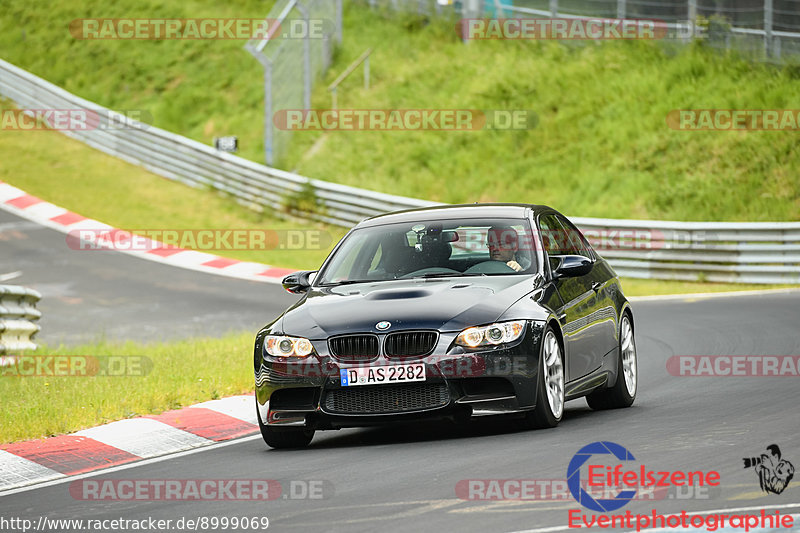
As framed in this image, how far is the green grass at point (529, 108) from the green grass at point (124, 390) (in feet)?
44.6

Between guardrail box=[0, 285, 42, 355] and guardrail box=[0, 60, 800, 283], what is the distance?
429 inches

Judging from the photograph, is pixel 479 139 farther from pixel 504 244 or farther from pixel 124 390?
pixel 504 244

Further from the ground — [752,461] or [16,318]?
[16,318]

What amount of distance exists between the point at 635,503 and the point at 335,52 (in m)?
30.7

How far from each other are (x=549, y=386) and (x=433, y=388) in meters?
0.85

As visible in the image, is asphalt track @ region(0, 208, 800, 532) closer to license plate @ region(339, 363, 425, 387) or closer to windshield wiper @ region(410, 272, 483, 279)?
license plate @ region(339, 363, 425, 387)

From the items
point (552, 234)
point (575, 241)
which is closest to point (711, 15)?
point (575, 241)

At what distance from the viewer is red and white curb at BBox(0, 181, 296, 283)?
2364 centimetres

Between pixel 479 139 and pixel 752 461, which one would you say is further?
pixel 479 139

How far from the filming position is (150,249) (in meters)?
25.9

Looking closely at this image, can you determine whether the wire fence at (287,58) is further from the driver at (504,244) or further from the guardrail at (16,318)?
the driver at (504,244)

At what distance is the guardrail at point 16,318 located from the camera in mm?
14125

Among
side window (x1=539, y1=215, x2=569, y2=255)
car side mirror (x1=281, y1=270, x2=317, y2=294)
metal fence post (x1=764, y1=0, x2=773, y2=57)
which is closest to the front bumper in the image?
car side mirror (x1=281, y1=270, x2=317, y2=294)

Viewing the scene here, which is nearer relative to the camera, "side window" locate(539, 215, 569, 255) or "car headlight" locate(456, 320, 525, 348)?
"car headlight" locate(456, 320, 525, 348)
